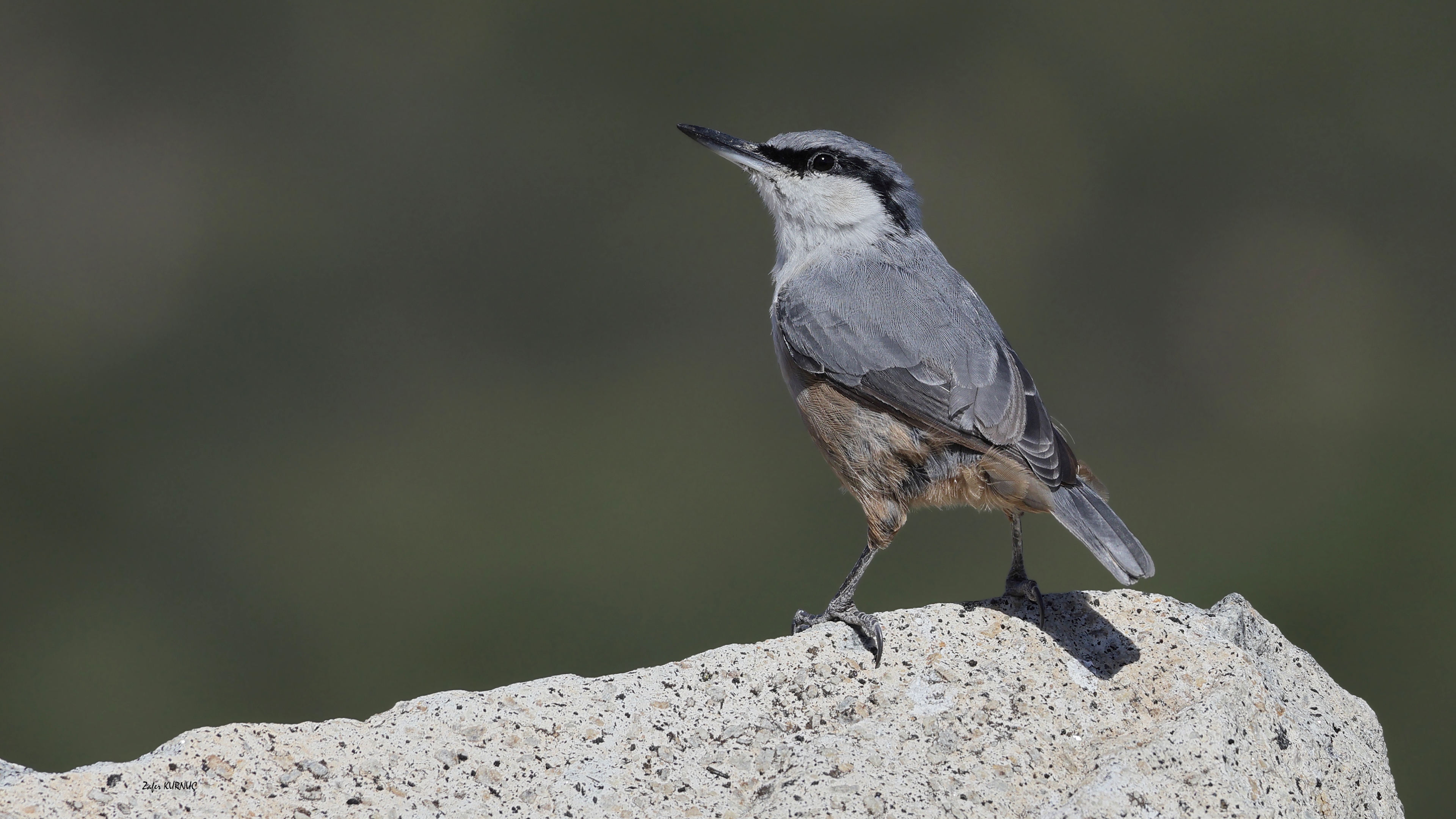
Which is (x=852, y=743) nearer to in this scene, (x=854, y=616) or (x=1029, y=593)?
(x=854, y=616)

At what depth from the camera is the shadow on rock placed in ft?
8.74

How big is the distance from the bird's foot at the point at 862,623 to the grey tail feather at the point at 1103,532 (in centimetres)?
52

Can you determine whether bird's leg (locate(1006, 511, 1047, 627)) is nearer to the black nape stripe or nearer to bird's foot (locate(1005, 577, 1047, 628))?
bird's foot (locate(1005, 577, 1047, 628))

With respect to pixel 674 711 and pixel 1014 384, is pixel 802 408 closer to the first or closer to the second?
pixel 1014 384

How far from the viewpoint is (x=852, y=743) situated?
2.33 metres

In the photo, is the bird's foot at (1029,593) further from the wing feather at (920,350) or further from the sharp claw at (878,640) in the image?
the sharp claw at (878,640)

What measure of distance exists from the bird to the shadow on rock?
0.03 metres

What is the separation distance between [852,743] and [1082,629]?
771mm

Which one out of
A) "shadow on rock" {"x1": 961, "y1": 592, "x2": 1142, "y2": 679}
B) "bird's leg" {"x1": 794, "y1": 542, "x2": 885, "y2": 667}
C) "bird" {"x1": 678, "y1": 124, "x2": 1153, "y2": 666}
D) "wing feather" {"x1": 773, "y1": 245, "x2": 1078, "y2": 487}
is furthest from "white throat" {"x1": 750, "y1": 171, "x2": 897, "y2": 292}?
"shadow on rock" {"x1": 961, "y1": 592, "x2": 1142, "y2": 679}

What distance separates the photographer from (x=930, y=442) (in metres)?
3.10

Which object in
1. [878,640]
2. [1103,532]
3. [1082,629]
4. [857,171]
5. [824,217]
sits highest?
[857,171]

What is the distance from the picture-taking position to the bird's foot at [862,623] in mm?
2641

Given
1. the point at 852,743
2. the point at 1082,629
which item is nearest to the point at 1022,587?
the point at 1082,629

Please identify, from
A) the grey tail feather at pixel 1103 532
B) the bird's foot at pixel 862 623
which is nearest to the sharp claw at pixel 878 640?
the bird's foot at pixel 862 623
